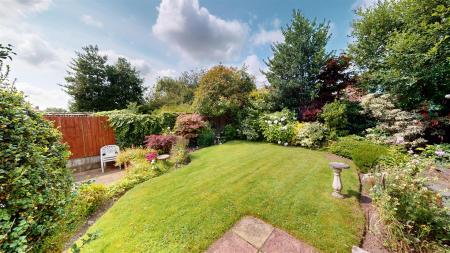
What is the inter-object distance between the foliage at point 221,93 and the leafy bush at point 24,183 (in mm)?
8839

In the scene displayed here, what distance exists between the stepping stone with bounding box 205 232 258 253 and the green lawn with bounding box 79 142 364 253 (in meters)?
0.11

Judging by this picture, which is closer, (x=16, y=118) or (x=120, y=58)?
(x=16, y=118)

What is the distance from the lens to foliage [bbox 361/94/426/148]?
21.6 feet

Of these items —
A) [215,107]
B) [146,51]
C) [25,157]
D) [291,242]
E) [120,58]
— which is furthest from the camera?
[120,58]

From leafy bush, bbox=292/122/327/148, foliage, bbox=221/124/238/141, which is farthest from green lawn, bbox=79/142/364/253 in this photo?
foliage, bbox=221/124/238/141

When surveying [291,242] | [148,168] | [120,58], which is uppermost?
[120,58]

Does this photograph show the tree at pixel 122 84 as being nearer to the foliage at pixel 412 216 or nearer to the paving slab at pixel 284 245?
the paving slab at pixel 284 245

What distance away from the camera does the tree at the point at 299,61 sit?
10039mm

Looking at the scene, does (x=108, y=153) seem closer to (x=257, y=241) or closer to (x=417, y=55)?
(x=257, y=241)

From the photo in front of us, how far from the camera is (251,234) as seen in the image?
9.52 feet

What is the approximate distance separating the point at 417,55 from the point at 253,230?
902cm

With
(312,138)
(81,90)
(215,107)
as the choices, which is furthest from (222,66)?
(81,90)

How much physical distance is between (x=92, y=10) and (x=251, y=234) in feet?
22.5

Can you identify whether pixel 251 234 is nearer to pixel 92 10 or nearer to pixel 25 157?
pixel 25 157
